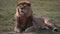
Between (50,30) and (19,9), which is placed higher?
(19,9)

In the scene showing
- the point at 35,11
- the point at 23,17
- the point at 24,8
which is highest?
the point at 24,8

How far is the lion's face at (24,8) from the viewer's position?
35.6 feet

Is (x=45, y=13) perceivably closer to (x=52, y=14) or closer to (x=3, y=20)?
(x=52, y=14)

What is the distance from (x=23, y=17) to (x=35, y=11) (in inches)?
155

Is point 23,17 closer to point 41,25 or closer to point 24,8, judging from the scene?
point 24,8

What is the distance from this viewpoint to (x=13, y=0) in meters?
18.0

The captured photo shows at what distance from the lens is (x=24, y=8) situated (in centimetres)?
1095

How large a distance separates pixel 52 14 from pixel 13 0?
436 centimetres

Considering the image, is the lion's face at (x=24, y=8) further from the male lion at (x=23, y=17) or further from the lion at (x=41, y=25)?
the lion at (x=41, y=25)

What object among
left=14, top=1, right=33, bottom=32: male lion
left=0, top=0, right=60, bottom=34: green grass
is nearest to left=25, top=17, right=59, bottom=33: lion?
left=14, top=1, right=33, bottom=32: male lion

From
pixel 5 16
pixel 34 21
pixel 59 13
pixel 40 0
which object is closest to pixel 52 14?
pixel 59 13

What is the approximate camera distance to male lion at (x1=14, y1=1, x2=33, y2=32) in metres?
10.9

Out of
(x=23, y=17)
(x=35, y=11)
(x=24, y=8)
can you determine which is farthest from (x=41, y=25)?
(x=35, y=11)

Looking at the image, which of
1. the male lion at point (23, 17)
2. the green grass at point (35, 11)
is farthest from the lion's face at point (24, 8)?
the green grass at point (35, 11)
